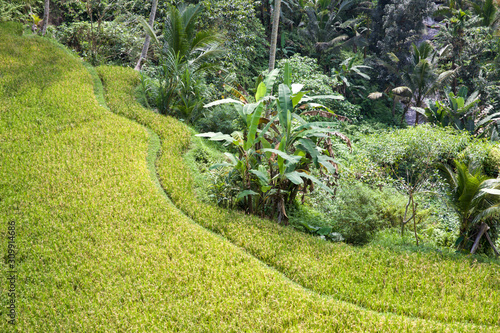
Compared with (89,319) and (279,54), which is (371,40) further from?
(89,319)

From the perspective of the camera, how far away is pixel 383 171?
755cm

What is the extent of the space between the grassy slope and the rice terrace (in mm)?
23

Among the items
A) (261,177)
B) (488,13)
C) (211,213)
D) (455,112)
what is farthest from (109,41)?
(488,13)

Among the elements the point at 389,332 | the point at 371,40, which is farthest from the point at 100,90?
the point at 371,40

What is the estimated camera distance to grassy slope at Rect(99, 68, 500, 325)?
4.06 metres

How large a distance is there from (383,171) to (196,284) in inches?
193

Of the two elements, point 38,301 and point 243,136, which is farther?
point 243,136

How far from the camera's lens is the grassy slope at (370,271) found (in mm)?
4062

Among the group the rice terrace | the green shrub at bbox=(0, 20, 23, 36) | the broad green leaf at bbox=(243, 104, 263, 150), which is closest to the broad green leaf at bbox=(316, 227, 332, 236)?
the rice terrace

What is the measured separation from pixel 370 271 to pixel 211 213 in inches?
95.5

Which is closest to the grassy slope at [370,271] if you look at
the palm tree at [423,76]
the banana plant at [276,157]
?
the banana plant at [276,157]

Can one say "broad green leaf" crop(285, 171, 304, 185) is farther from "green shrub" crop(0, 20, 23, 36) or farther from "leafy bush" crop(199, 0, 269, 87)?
"green shrub" crop(0, 20, 23, 36)

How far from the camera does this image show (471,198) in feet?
17.5

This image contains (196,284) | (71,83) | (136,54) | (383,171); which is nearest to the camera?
(196,284)
